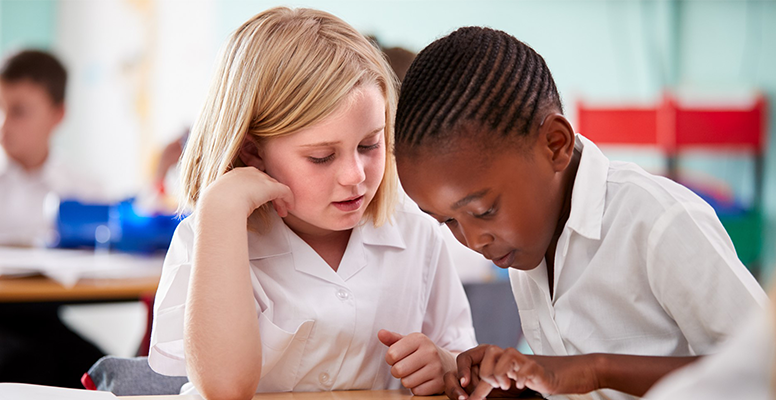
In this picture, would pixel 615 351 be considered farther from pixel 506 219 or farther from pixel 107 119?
pixel 107 119

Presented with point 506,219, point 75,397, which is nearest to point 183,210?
point 75,397

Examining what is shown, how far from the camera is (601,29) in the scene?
412 centimetres

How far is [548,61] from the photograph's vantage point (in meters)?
3.64

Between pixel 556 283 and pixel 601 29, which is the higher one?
pixel 556 283

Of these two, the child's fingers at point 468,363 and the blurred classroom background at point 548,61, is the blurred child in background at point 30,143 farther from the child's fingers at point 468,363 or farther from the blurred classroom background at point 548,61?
the child's fingers at point 468,363

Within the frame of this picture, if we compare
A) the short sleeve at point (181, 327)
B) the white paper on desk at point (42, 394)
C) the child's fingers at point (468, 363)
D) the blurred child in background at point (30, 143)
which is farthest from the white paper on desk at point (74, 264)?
the child's fingers at point (468, 363)

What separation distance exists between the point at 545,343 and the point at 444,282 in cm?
27

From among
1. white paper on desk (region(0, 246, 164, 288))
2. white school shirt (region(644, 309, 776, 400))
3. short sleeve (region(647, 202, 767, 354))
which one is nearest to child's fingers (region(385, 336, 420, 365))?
short sleeve (region(647, 202, 767, 354))

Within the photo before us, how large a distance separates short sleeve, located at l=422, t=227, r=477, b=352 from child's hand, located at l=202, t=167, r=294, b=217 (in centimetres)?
28

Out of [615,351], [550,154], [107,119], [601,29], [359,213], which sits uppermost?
[550,154]

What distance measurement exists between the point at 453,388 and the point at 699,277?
300 millimetres

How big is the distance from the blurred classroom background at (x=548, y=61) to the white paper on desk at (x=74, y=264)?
34.0 inches

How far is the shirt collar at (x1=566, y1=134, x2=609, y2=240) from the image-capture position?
0.80m

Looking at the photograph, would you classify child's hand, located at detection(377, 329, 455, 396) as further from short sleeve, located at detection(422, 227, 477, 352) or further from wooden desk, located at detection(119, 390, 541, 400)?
short sleeve, located at detection(422, 227, 477, 352)
